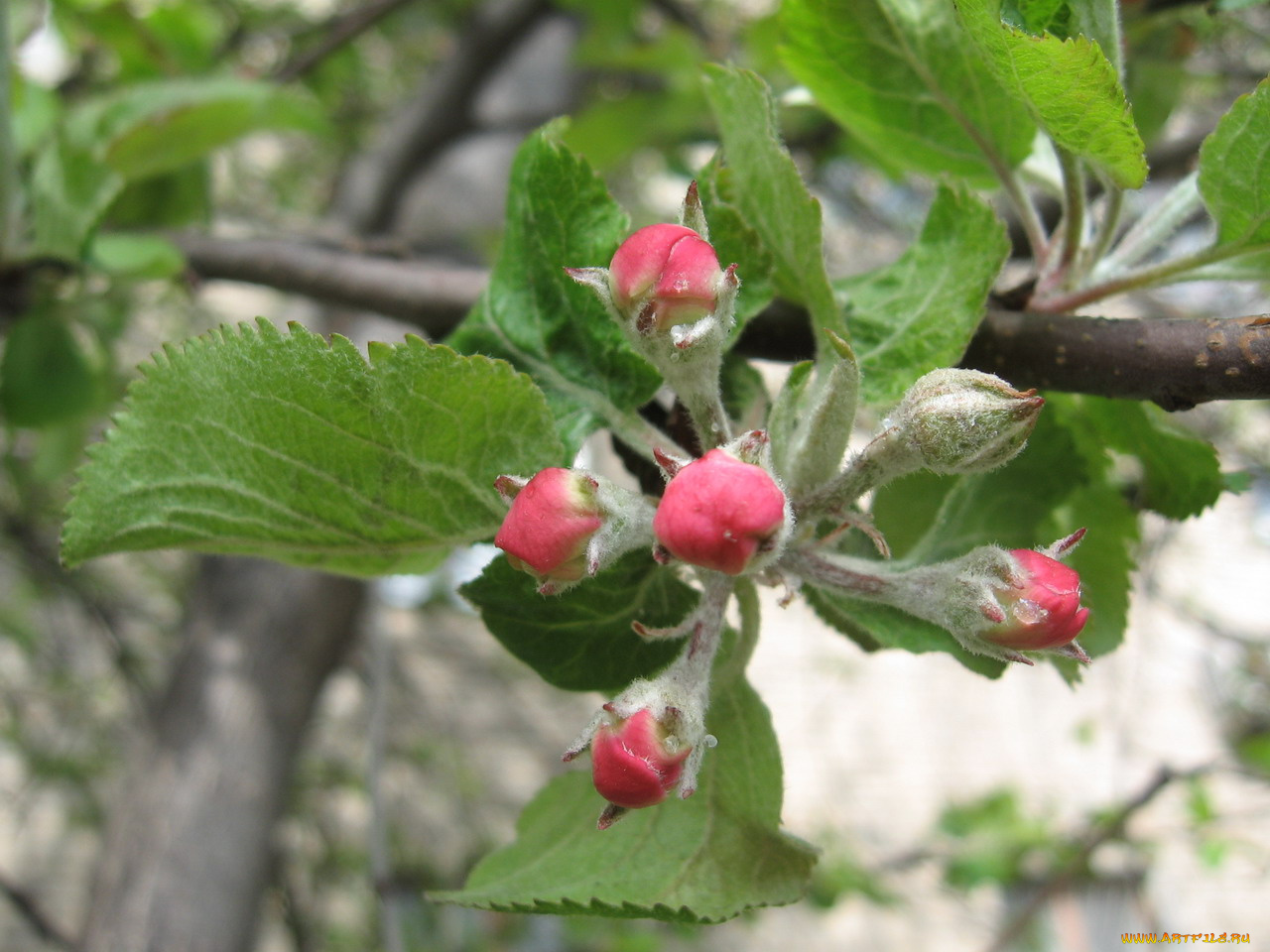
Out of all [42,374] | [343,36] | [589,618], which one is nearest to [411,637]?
[343,36]

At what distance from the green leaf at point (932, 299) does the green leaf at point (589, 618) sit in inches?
7.0

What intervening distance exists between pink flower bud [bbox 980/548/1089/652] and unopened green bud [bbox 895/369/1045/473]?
0.05 meters

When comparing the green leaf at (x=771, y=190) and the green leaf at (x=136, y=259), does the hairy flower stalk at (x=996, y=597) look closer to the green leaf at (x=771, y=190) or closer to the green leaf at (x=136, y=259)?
the green leaf at (x=771, y=190)

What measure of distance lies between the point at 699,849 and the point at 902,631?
18 cm

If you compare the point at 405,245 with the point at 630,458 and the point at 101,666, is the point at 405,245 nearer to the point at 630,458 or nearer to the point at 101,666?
the point at 630,458

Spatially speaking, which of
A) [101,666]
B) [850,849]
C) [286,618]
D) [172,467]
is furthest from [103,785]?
[172,467]

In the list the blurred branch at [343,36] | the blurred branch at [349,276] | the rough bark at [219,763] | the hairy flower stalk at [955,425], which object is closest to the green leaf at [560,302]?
the hairy flower stalk at [955,425]

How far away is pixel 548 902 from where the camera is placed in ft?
1.50

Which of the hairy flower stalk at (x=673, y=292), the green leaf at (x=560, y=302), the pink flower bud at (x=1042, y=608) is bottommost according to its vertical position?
the pink flower bud at (x=1042, y=608)

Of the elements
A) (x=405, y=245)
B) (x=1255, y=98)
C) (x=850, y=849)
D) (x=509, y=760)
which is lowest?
(x=509, y=760)

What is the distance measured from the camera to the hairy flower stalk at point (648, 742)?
1.37 ft

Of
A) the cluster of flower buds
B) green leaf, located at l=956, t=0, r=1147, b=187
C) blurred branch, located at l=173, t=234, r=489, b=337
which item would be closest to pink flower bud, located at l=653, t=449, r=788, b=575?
the cluster of flower buds

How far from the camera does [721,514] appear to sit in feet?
1.26

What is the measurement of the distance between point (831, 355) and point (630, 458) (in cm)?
17
